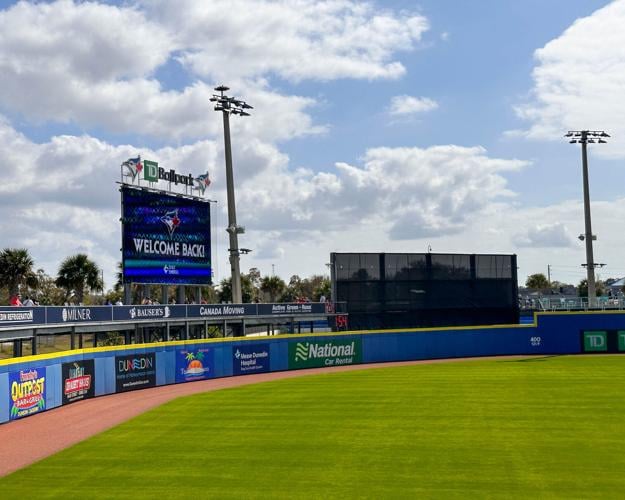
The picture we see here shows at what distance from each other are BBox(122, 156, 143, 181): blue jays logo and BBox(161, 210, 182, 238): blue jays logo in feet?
10.1

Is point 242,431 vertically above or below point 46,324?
below

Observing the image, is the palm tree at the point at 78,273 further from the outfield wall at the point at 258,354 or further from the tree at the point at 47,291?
the tree at the point at 47,291

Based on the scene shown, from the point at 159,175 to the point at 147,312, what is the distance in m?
8.49

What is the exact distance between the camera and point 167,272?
42.9 metres

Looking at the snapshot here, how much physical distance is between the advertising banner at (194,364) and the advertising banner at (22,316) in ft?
30.7

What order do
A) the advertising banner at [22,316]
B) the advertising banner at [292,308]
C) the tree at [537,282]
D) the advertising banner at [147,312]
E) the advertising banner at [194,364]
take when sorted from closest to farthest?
the advertising banner at [22,316] → the advertising banner at [147,312] → the advertising banner at [194,364] → the advertising banner at [292,308] → the tree at [537,282]

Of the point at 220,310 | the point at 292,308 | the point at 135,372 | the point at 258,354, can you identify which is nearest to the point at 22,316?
the point at 135,372

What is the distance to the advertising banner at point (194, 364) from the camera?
38250 mm

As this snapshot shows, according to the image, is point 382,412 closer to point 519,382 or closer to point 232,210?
point 519,382

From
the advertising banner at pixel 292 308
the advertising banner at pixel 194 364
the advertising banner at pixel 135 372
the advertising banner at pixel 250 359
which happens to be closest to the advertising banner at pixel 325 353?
the advertising banner at pixel 250 359

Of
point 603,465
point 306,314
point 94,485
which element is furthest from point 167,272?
point 603,465

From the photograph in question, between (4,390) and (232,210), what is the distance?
1188 inches

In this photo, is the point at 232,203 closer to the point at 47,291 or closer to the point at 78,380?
the point at 78,380

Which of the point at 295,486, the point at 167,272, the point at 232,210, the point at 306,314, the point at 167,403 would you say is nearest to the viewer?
the point at 295,486
